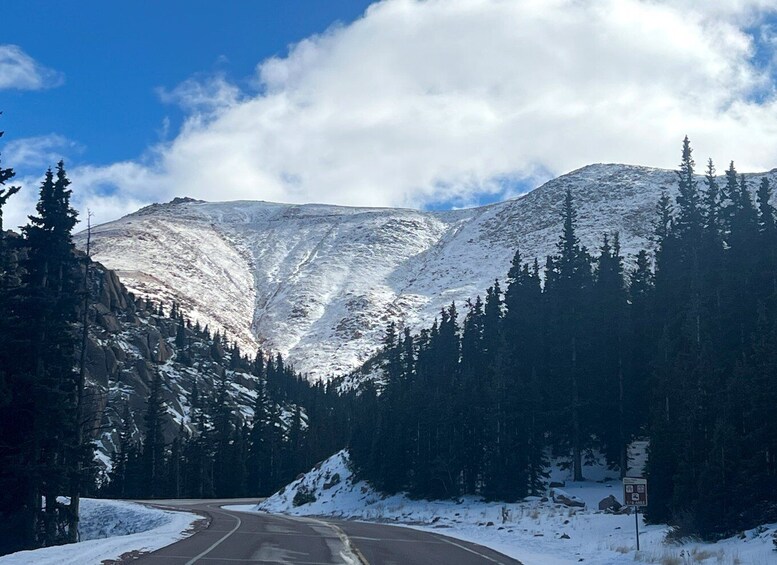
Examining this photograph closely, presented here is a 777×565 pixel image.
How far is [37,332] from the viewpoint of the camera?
110 feet

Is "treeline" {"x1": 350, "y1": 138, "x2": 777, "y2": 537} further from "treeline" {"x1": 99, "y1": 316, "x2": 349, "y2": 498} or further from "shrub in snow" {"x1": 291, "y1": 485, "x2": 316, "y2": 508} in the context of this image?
"treeline" {"x1": 99, "y1": 316, "x2": 349, "y2": 498}

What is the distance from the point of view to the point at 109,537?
30281 millimetres

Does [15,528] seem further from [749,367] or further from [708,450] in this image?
[749,367]

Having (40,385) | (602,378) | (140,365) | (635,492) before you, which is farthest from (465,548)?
(140,365)

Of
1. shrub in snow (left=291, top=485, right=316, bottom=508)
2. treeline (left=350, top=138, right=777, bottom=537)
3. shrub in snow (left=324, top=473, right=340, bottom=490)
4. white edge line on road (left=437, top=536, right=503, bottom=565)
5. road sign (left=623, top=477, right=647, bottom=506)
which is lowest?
shrub in snow (left=291, top=485, right=316, bottom=508)

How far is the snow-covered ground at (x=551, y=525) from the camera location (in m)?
22.1

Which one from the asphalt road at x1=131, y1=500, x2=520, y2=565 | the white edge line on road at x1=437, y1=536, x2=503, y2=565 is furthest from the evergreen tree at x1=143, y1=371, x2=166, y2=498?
the white edge line on road at x1=437, y1=536, x2=503, y2=565

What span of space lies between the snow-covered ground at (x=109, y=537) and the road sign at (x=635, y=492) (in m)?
13.5

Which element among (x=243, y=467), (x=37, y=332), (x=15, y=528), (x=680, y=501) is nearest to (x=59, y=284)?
(x=37, y=332)

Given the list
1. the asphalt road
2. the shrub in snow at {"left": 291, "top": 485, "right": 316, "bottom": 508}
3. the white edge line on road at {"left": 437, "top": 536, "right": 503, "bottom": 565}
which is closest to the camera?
the asphalt road

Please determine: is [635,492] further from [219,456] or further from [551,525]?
[219,456]

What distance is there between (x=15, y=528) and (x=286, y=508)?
33518 millimetres

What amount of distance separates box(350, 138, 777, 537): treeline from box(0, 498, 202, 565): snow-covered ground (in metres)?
19.0

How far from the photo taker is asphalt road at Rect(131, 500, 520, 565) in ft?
62.9
